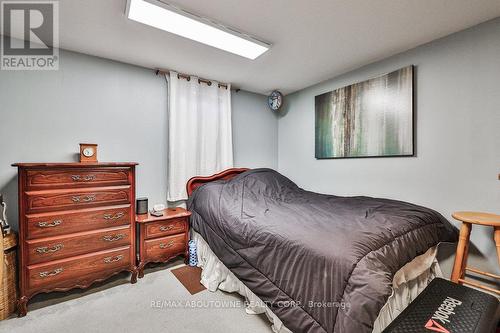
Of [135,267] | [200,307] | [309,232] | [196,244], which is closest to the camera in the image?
[309,232]

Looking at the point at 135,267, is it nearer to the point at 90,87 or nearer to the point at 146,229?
the point at 146,229

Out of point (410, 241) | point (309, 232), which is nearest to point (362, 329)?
point (309, 232)

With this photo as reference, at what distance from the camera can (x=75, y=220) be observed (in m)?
1.87

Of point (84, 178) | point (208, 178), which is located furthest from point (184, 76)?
point (84, 178)

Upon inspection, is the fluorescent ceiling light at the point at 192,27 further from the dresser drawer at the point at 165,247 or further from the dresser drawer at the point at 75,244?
the dresser drawer at the point at 165,247

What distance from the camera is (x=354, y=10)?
171cm

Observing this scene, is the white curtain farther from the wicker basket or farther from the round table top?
the round table top

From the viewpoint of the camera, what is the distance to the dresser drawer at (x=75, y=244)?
1.72 metres

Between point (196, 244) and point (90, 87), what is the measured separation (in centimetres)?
208

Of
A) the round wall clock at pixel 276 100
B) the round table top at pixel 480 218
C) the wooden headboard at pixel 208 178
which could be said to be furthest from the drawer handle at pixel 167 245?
the round table top at pixel 480 218

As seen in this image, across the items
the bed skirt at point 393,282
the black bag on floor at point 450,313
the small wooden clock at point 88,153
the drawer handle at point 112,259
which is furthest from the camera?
the small wooden clock at point 88,153

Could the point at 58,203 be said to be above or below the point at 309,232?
above

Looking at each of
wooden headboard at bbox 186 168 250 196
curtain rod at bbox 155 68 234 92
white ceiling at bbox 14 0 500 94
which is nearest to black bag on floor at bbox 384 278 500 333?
white ceiling at bbox 14 0 500 94

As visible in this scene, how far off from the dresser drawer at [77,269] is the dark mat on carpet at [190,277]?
1.70 feet
